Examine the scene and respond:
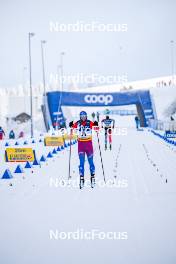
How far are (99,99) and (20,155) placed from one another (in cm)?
2673

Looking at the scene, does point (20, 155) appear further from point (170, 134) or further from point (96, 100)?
point (96, 100)

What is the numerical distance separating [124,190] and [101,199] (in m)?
1.07

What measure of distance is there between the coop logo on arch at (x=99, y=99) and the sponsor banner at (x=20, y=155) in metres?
26.1

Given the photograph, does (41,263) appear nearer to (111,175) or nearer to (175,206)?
(175,206)

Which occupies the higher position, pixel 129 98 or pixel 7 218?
pixel 129 98

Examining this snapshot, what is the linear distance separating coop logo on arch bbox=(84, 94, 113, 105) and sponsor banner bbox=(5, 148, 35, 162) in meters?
26.1

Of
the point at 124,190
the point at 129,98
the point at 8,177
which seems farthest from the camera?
the point at 129,98

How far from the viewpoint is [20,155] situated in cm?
1441

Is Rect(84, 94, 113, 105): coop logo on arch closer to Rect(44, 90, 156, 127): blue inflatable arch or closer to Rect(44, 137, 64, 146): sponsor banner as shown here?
Rect(44, 90, 156, 127): blue inflatable arch

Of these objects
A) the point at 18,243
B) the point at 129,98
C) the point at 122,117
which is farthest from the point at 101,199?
the point at 122,117

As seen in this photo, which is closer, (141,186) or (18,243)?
(18,243)

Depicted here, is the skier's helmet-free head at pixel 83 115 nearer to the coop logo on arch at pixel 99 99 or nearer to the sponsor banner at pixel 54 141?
the sponsor banner at pixel 54 141

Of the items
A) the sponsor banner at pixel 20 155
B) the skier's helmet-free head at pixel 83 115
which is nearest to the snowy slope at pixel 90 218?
the skier's helmet-free head at pixel 83 115

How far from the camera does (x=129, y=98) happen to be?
136 ft
